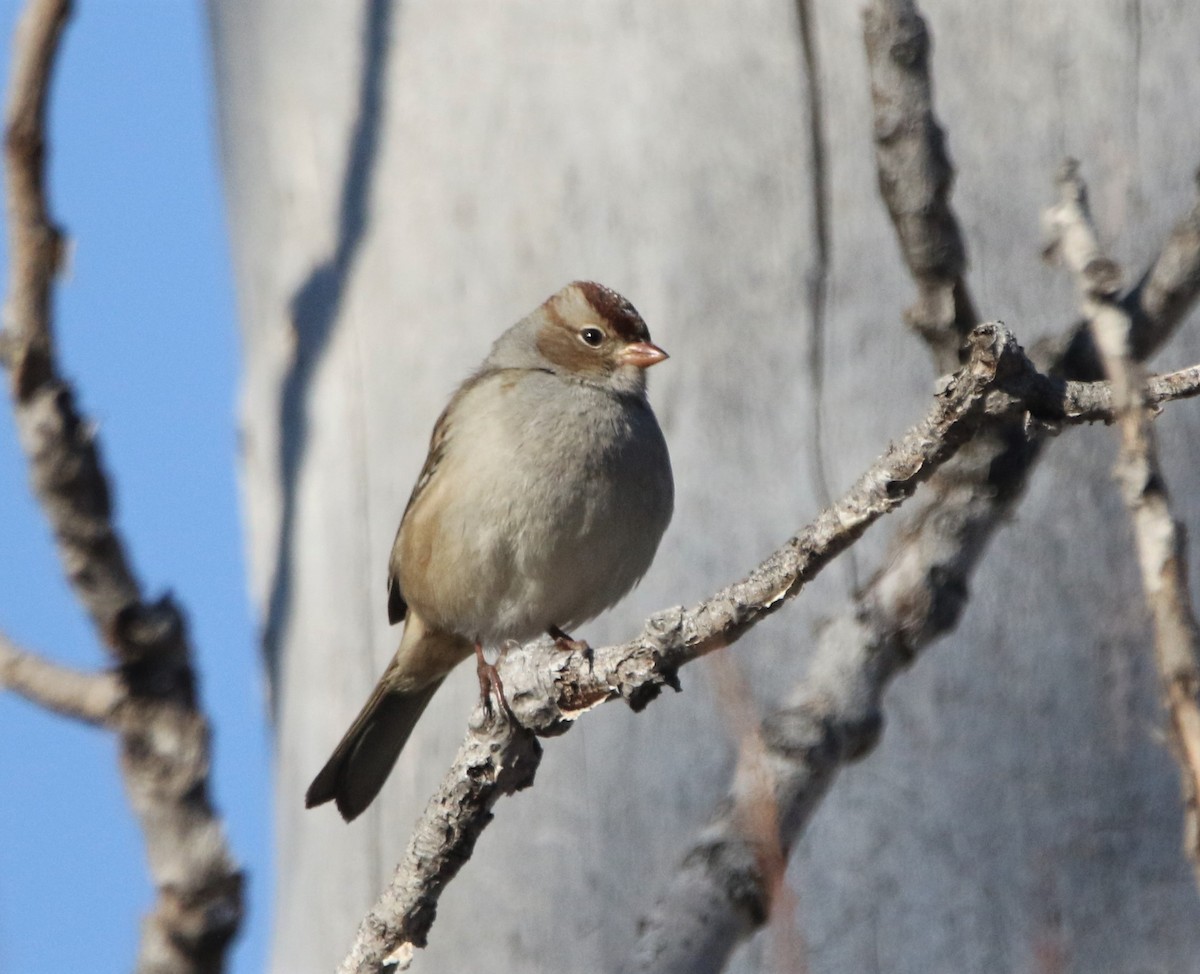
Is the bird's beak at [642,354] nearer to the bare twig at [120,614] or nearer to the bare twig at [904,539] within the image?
the bare twig at [904,539]

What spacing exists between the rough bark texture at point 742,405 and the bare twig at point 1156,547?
6.59 ft

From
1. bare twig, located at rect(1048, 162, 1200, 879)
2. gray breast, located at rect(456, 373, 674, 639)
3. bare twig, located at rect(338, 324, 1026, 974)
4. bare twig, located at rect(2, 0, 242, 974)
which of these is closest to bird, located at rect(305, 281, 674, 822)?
gray breast, located at rect(456, 373, 674, 639)

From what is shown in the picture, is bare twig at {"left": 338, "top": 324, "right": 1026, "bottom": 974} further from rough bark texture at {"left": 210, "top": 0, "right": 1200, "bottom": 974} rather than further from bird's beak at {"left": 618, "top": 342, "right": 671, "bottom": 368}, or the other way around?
bird's beak at {"left": 618, "top": 342, "right": 671, "bottom": 368}

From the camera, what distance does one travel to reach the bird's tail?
156 inches

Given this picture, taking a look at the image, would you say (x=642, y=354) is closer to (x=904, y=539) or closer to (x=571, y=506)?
(x=571, y=506)

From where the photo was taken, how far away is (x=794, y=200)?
154 inches

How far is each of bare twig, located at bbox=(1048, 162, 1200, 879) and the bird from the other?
2.23 m

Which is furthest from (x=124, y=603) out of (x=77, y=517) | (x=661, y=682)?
(x=661, y=682)

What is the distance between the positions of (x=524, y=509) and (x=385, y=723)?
2.23 ft

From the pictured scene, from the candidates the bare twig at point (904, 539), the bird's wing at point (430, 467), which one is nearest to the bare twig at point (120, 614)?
the bird's wing at point (430, 467)

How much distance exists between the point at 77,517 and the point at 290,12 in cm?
165

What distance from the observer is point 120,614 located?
3.63 metres

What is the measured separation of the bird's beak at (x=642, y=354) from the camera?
3936 mm

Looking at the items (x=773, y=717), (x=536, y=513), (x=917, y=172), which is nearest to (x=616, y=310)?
(x=536, y=513)
